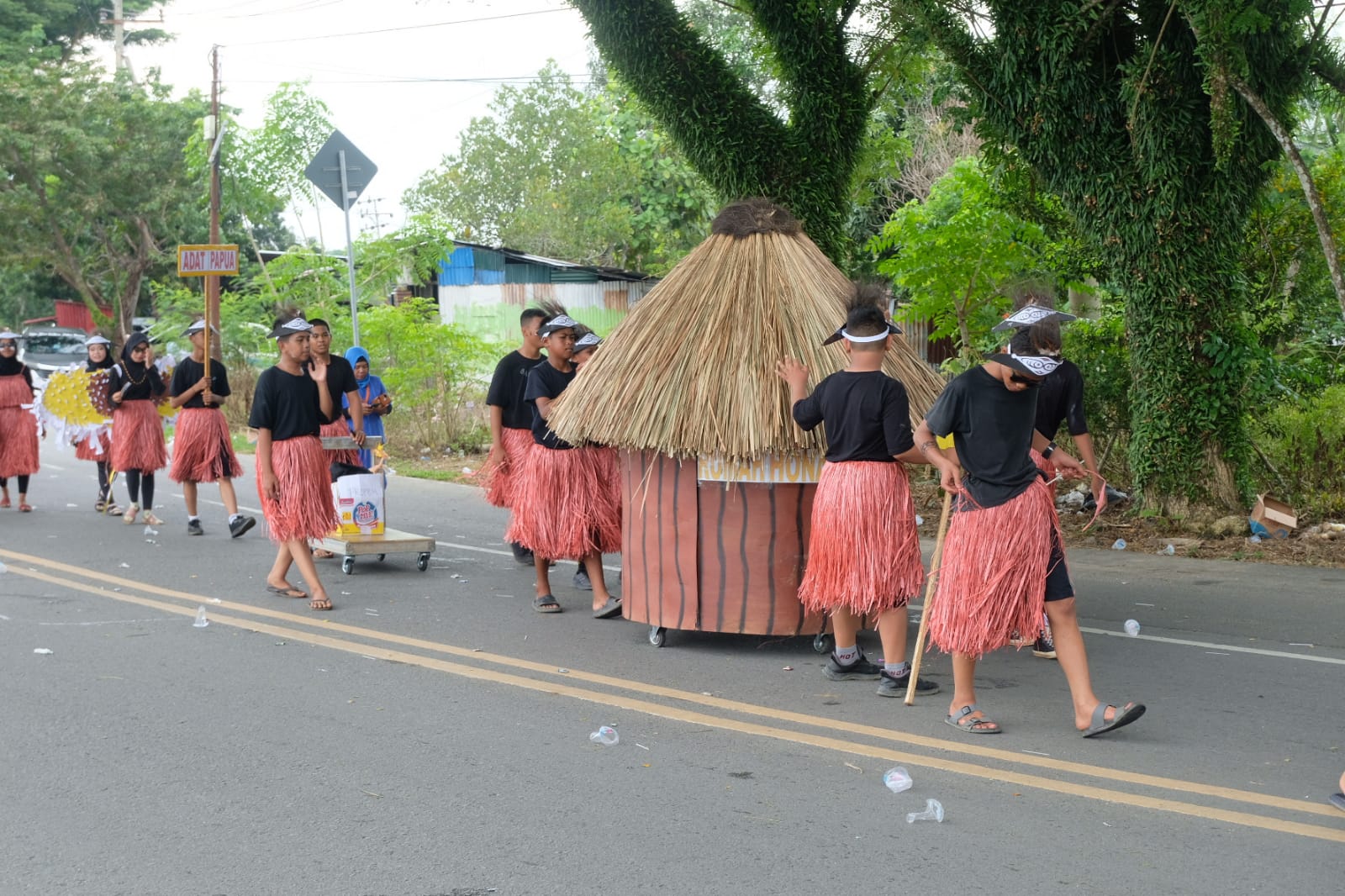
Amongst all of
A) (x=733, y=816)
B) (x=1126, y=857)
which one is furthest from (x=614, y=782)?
(x=1126, y=857)

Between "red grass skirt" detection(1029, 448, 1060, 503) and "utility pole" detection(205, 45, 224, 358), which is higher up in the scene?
"utility pole" detection(205, 45, 224, 358)

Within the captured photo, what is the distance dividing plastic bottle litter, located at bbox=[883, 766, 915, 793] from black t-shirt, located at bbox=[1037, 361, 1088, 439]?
2.75 m

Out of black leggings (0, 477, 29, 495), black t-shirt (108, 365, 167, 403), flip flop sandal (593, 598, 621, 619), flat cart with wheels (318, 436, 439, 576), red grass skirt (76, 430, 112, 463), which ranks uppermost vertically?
black t-shirt (108, 365, 167, 403)

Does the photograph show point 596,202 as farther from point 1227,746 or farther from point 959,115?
point 1227,746

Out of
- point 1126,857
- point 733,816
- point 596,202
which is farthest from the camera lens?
point 596,202

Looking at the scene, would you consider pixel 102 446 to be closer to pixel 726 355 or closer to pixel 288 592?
pixel 288 592

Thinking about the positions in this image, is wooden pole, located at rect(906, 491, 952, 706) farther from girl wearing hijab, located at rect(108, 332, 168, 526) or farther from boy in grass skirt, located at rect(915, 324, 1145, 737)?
girl wearing hijab, located at rect(108, 332, 168, 526)

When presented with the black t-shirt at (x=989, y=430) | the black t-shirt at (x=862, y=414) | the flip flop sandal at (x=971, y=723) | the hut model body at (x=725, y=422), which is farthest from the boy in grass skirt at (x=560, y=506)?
the black t-shirt at (x=989, y=430)

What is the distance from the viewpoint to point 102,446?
1392cm

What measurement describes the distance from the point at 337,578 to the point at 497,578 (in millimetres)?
1203

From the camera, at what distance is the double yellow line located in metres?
4.87

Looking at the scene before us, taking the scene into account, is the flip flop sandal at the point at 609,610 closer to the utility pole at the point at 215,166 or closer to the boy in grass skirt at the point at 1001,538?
the boy in grass skirt at the point at 1001,538

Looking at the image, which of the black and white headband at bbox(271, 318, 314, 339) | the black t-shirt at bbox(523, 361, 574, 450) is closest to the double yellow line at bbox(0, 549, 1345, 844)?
the black t-shirt at bbox(523, 361, 574, 450)

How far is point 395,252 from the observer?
79.3 feet
